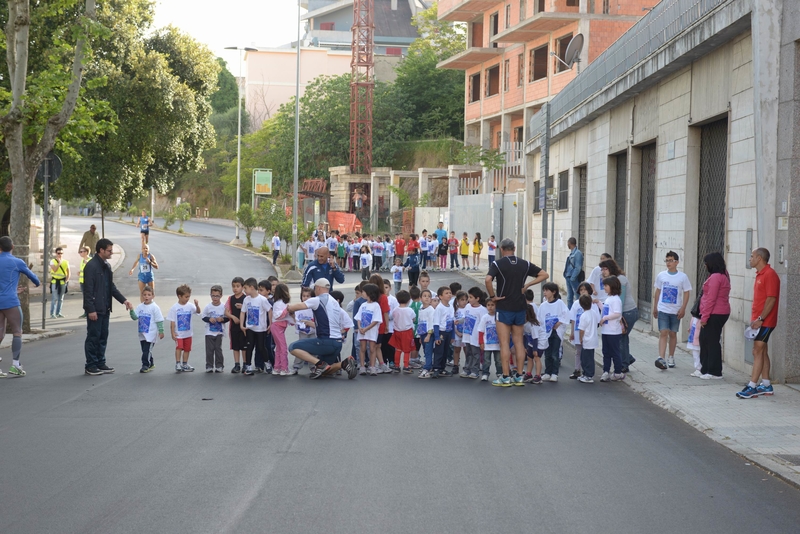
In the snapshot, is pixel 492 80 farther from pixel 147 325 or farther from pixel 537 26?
pixel 147 325

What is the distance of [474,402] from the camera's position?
1110 cm

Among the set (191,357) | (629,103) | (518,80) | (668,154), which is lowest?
(191,357)

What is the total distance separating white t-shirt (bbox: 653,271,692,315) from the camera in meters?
13.7

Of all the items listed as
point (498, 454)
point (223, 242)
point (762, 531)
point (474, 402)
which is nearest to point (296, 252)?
point (223, 242)

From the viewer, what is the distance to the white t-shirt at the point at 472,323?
13109mm

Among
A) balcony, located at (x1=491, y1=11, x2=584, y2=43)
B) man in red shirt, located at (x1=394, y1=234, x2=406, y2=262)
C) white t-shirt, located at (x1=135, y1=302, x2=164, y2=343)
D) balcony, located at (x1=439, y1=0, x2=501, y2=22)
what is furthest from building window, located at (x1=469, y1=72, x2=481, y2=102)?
white t-shirt, located at (x1=135, y1=302, x2=164, y2=343)

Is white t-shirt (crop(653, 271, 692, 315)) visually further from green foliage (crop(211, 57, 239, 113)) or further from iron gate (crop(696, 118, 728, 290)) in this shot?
green foliage (crop(211, 57, 239, 113))

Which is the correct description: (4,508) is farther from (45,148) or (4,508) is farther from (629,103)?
(629,103)

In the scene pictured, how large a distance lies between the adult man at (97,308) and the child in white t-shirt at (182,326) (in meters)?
0.64

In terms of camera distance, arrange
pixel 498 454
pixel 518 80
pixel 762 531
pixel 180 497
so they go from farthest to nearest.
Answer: pixel 518 80 < pixel 498 454 < pixel 180 497 < pixel 762 531

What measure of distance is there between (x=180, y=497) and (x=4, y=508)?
115 cm

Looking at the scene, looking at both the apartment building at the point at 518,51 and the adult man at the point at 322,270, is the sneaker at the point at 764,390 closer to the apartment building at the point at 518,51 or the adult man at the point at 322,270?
the adult man at the point at 322,270

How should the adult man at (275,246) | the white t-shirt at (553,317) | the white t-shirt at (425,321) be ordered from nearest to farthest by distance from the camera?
the white t-shirt at (553,317)
the white t-shirt at (425,321)
the adult man at (275,246)

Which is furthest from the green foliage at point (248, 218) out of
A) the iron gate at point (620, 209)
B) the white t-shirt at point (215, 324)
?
the white t-shirt at point (215, 324)
